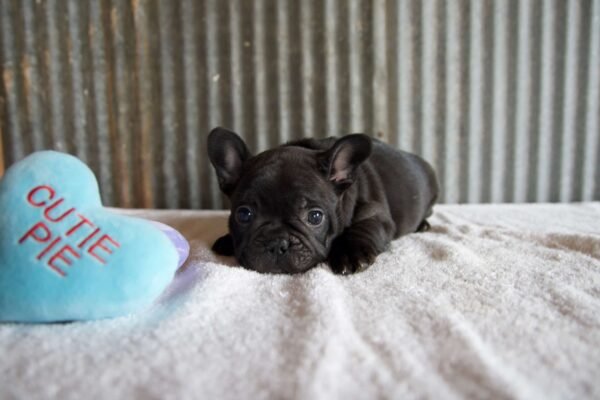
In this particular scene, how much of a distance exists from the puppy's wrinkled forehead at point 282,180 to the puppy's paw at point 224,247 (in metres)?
0.23

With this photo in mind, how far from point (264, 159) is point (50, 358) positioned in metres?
1.15

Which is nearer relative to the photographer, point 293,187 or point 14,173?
point 14,173

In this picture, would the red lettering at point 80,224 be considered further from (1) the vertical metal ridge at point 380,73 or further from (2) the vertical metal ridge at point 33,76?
(2) the vertical metal ridge at point 33,76

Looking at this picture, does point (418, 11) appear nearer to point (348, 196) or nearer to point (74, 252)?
point (348, 196)

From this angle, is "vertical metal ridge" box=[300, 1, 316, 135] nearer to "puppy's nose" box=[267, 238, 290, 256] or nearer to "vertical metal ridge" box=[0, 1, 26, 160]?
"puppy's nose" box=[267, 238, 290, 256]

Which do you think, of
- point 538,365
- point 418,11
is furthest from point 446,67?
point 538,365

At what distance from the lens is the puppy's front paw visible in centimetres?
161

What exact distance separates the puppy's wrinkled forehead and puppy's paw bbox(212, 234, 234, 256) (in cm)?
23

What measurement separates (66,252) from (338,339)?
68 centimetres

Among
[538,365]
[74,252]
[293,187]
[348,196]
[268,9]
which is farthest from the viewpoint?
[268,9]

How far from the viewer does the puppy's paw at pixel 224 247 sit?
1.89 m

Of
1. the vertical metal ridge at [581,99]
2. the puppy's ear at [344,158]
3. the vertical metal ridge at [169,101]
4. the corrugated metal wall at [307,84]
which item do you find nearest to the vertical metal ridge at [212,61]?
the corrugated metal wall at [307,84]

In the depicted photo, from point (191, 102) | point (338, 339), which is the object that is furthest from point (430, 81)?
point (338, 339)

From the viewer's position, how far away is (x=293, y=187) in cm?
173
